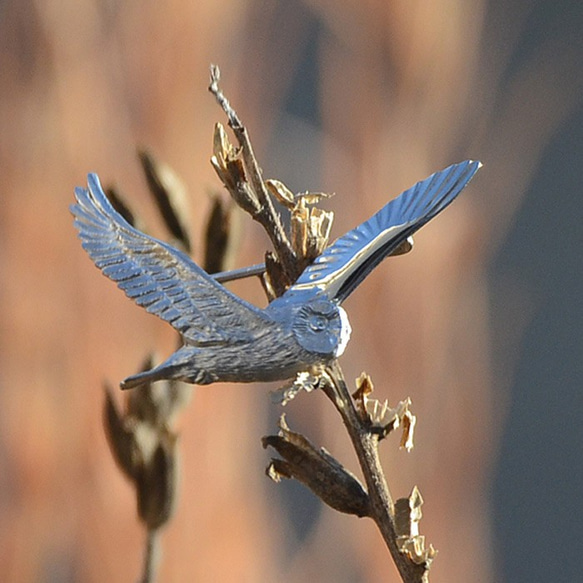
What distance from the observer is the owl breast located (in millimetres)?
323

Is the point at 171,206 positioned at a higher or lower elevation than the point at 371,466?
higher

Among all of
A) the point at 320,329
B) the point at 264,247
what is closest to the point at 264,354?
the point at 320,329

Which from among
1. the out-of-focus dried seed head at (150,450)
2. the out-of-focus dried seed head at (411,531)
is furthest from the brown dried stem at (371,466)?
the out-of-focus dried seed head at (150,450)

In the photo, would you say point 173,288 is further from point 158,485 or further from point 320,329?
point 158,485

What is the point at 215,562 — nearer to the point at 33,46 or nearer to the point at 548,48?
the point at 33,46

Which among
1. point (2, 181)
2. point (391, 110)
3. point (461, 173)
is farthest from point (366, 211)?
point (461, 173)

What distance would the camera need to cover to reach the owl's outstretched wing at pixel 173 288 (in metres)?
0.33

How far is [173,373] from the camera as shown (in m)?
0.32

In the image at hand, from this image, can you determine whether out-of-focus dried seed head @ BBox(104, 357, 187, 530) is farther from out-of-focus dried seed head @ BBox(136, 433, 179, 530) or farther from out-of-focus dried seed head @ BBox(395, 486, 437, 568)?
out-of-focus dried seed head @ BBox(395, 486, 437, 568)

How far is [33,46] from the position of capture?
822mm

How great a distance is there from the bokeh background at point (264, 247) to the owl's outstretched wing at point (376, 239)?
0.46 metres

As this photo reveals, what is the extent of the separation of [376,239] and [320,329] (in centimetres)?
4

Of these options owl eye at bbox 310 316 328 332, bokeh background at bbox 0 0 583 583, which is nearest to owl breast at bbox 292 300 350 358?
owl eye at bbox 310 316 328 332

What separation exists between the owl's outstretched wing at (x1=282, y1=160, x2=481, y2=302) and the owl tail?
0.11 feet
